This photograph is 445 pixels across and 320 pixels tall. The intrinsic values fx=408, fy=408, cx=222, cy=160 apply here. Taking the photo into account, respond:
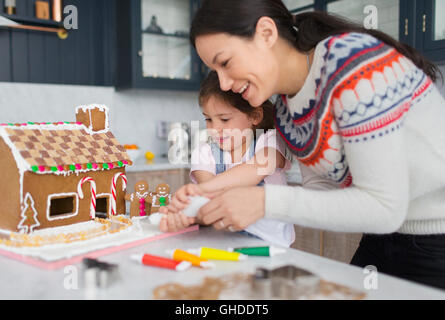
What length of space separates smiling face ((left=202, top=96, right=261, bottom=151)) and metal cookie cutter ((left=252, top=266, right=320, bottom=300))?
2.11 feet

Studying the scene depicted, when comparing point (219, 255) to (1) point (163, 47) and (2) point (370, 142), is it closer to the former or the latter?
(2) point (370, 142)

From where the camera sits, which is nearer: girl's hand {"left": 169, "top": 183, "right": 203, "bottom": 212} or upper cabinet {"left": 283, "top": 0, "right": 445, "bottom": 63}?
girl's hand {"left": 169, "top": 183, "right": 203, "bottom": 212}

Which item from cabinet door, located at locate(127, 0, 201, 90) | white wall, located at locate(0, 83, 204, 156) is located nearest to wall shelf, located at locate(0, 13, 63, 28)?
white wall, located at locate(0, 83, 204, 156)

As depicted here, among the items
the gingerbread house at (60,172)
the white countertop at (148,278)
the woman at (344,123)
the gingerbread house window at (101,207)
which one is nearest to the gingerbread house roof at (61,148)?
the gingerbread house at (60,172)

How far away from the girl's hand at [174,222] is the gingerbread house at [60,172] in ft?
0.72

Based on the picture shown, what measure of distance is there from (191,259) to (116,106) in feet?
8.83

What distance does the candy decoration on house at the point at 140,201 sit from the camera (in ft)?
3.55

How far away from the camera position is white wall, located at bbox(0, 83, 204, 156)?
9.16ft

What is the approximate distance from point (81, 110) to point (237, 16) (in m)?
0.52

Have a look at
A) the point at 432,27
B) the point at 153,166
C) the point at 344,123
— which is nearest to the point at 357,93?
the point at 344,123

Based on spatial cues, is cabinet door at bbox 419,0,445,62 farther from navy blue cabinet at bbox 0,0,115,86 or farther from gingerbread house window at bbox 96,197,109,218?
navy blue cabinet at bbox 0,0,115,86

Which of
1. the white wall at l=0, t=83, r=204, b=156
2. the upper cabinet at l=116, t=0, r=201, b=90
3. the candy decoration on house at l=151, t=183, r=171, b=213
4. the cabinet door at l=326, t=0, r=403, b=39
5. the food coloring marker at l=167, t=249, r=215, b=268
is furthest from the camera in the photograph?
the upper cabinet at l=116, t=0, r=201, b=90

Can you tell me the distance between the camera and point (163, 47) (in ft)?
10.3

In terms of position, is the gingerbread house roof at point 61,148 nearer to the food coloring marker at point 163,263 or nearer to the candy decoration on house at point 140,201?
the candy decoration on house at point 140,201
